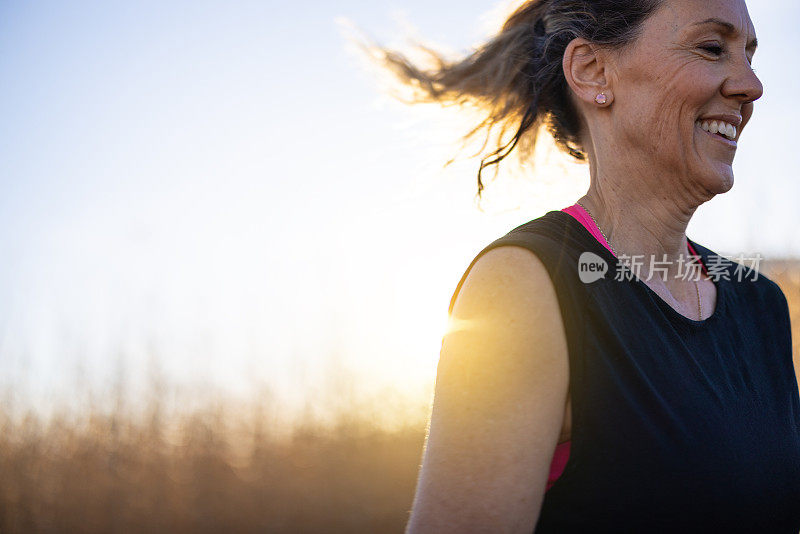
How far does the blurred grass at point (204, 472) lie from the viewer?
4914 mm

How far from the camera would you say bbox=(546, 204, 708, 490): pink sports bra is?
1138 millimetres

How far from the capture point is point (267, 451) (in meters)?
5.68

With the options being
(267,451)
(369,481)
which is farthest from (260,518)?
(369,481)

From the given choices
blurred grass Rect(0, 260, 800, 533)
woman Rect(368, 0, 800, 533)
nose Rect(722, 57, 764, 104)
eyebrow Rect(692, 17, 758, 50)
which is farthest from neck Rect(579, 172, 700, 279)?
blurred grass Rect(0, 260, 800, 533)

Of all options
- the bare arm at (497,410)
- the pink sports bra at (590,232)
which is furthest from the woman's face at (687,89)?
the bare arm at (497,410)

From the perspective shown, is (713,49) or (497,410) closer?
(497,410)

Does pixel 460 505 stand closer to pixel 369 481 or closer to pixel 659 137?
pixel 659 137

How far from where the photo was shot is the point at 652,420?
115 cm

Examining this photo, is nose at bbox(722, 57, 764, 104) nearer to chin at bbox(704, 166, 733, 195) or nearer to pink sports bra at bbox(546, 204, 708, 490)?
chin at bbox(704, 166, 733, 195)

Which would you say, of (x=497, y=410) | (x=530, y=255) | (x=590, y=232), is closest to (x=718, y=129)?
(x=590, y=232)

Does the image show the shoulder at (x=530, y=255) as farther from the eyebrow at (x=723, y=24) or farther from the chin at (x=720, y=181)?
the eyebrow at (x=723, y=24)

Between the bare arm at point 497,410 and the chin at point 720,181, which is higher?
the chin at point 720,181

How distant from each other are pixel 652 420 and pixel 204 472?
499cm

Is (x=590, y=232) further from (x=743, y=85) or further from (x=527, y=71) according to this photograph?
(x=527, y=71)
